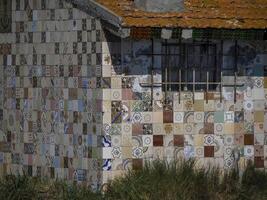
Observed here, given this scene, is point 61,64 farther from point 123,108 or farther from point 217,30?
point 217,30

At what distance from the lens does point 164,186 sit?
13.3m

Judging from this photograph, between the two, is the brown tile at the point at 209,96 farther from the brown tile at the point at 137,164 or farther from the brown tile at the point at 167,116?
the brown tile at the point at 137,164

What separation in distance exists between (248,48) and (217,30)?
0.95m

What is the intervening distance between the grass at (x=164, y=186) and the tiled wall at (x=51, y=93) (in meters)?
0.44

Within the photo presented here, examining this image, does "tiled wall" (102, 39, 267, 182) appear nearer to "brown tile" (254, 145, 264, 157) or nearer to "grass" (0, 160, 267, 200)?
"brown tile" (254, 145, 264, 157)

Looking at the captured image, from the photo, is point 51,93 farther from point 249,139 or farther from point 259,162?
point 259,162

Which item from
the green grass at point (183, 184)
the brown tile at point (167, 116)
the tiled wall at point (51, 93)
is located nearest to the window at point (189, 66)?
the brown tile at point (167, 116)

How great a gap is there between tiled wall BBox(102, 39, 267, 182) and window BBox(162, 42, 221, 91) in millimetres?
141

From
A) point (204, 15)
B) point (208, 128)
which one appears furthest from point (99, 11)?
point (208, 128)

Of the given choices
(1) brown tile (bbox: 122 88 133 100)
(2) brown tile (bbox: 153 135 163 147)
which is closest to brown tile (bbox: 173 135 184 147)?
(2) brown tile (bbox: 153 135 163 147)

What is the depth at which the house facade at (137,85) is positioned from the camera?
553 inches

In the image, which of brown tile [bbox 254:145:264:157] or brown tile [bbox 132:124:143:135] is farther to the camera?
brown tile [bbox 254:145:264:157]

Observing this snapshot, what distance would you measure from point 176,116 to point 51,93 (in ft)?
7.35

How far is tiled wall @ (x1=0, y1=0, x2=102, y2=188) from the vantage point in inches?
563
